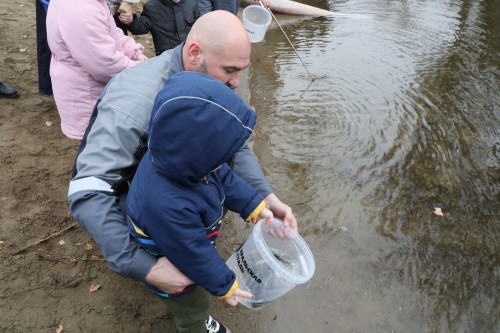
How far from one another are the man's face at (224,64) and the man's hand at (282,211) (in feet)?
2.24

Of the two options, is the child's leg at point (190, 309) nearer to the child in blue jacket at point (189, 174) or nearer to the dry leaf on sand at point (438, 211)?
the child in blue jacket at point (189, 174)

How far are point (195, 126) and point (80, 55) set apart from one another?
1.41 meters

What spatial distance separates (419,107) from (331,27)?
3.53 metres

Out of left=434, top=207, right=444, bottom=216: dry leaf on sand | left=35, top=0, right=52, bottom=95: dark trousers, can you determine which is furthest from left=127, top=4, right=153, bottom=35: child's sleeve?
left=434, top=207, right=444, bottom=216: dry leaf on sand

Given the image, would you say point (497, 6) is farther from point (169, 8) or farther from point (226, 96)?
point (226, 96)

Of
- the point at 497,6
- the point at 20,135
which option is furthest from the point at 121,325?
the point at 497,6

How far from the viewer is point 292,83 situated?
216 inches

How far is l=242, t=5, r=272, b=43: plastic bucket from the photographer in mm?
5293

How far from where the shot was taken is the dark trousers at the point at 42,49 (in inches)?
121

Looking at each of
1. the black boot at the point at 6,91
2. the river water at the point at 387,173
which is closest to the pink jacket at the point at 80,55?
the river water at the point at 387,173

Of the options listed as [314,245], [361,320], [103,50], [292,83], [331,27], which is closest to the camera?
[103,50]

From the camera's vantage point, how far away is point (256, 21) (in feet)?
19.3

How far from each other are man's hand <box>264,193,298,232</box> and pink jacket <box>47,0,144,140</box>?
1.25 m

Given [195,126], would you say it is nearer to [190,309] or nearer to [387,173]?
[190,309]
